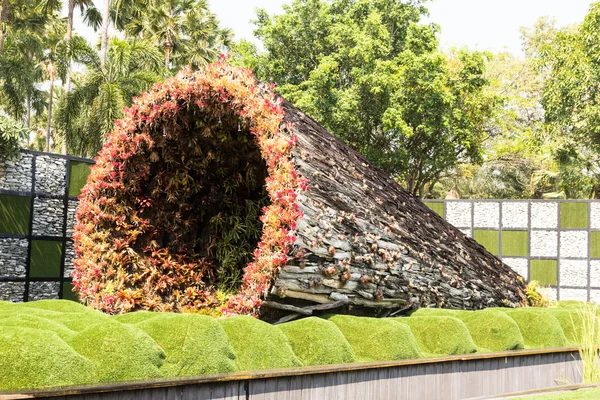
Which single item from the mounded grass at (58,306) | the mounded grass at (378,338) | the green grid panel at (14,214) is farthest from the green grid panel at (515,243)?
the mounded grass at (58,306)

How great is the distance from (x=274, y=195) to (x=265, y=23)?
63.3 feet

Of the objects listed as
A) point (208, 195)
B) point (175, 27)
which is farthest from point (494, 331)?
point (175, 27)

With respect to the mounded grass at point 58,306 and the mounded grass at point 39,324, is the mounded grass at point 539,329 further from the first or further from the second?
the mounded grass at point 39,324

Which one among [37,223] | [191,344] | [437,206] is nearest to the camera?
[191,344]

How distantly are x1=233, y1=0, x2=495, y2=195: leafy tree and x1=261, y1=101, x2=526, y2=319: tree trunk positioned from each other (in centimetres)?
1377

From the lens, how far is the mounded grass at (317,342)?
4.77m

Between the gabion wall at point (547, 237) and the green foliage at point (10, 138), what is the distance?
8.94 metres

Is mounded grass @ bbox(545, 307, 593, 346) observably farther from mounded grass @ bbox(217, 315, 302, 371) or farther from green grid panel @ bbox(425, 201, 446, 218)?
green grid panel @ bbox(425, 201, 446, 218)

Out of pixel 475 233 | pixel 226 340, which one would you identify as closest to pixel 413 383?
pixel 226 340

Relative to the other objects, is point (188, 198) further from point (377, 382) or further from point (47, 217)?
point (377, 382)

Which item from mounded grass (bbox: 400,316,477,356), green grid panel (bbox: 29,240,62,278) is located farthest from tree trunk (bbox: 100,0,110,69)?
mounded grass (bbox: 400,316,477,356)

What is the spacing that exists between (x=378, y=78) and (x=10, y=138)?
14.4 metres

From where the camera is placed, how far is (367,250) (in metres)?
5.94

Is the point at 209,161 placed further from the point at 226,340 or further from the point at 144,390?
the point at 144,390
